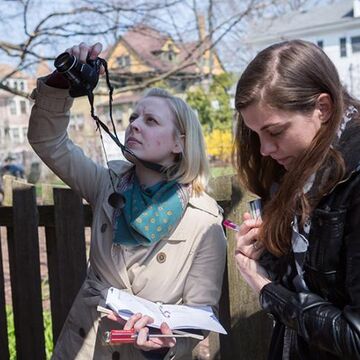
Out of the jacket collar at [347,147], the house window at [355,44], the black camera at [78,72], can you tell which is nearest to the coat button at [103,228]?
the black camera at [78,72]

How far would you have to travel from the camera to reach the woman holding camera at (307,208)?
138 centimetres

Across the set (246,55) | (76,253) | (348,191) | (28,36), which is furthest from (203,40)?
(246,55)

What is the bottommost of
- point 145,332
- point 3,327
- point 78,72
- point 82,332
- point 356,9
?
point 3,327

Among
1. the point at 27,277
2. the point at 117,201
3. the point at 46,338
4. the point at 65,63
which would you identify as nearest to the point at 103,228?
the point at 117,201

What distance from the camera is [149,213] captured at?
2059mm

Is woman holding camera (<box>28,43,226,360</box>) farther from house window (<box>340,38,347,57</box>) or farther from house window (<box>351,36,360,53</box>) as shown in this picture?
house window (<box>340,38,347,57</box>)

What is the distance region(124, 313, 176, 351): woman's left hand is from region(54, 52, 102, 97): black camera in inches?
33.7

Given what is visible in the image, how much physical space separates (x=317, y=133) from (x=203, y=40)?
6591 millimetres

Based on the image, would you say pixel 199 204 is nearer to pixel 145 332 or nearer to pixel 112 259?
pixel 112 259

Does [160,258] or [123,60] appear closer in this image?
[160,258]

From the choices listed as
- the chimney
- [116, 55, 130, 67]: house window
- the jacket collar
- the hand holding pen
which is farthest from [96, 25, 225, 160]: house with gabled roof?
the chimney

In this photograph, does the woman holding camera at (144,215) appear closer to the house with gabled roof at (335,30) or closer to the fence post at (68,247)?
the fence post at (68,247)

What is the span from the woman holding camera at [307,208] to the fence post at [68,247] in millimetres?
1276

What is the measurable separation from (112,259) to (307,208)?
0.90 meters
